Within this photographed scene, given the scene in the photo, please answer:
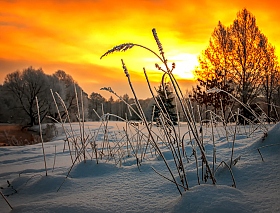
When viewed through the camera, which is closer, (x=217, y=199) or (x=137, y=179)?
(x=217, y=199)

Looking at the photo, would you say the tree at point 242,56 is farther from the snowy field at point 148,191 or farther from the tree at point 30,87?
the tree at point 30,87

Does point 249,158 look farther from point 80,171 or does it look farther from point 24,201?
point 24,201

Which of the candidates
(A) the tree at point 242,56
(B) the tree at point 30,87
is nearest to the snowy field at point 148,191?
(A) the tree at point 242,56

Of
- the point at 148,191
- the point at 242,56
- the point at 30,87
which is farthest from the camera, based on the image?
the point at 30,87

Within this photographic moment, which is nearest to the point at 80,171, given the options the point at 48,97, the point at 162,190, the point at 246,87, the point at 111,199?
the point at 111,199

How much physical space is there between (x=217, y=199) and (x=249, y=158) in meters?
0.69

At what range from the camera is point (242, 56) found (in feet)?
46.3

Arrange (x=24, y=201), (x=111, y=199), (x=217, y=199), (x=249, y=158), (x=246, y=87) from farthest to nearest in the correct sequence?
(x=246, y=87)
(x=249, y=158)
(x=24, y=201)
(x=111, y=199)
(x=217, y=199)

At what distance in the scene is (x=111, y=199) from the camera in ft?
3.40

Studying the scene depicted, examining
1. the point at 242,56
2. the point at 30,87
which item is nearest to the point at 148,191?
the point at 242,56

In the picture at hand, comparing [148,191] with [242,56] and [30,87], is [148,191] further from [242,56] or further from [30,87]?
[30,87]

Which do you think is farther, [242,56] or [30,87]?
[30,87]

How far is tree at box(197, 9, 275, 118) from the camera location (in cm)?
1396

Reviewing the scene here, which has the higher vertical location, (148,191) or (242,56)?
(242,56)
